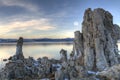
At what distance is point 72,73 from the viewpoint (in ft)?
167

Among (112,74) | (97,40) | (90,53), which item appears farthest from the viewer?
(90,53)

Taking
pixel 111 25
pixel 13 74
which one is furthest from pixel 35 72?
pixel 111 25

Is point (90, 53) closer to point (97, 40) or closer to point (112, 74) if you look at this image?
point (97, 40)

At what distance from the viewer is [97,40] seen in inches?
2422

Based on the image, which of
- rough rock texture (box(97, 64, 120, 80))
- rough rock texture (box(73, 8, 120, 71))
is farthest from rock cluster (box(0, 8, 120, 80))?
rough rock texture (box(97, 64, 120, 80))

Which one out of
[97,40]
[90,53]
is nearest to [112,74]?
[90,53]

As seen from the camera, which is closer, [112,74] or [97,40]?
[112,74]

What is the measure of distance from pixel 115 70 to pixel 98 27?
2069cm

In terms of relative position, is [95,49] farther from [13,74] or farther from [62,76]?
[13,74]

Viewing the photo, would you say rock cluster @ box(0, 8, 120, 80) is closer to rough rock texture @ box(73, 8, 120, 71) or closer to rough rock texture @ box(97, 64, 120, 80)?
rough rock texture @ box(73, 8, 120, 71)

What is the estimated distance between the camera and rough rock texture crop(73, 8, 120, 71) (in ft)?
199

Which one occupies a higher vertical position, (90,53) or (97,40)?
(97,40)

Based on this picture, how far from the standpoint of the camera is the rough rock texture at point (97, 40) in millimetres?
60656

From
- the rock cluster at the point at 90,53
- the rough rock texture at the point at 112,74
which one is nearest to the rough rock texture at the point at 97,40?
the rock cluster at the point at 90,53
